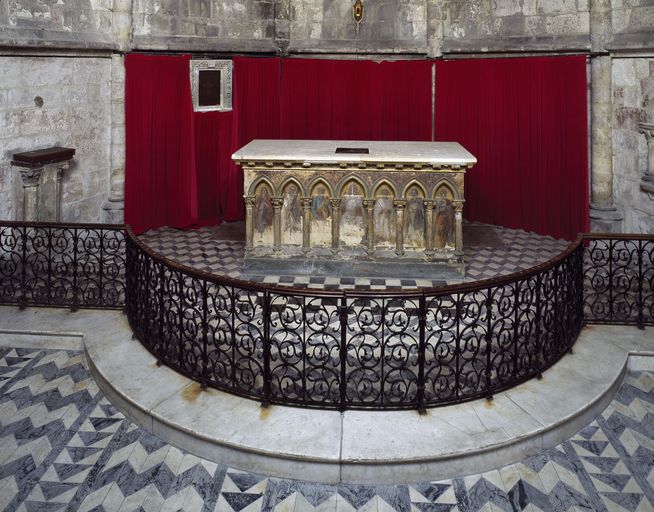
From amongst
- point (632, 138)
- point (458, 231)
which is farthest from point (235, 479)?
→ point (632, 138)

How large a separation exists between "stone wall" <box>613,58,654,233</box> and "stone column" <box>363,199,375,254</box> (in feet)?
9.77

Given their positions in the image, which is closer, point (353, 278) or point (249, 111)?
point (353, 278)

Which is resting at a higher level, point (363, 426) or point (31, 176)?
point (31, 176)

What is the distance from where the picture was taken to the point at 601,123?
25.2 feet

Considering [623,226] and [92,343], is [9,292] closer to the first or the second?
[92,343]

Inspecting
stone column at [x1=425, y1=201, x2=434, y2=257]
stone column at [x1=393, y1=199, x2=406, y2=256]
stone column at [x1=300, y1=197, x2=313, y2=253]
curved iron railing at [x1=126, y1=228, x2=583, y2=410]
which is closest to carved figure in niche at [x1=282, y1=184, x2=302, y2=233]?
stone column at [x1=300, y1=197, x2=313, y2=253]

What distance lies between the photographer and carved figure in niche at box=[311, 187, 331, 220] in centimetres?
686

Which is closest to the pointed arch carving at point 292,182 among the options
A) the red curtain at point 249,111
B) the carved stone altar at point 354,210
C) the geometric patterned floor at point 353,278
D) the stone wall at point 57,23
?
the carved stone altar at point 354,210

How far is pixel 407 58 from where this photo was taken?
368 inches

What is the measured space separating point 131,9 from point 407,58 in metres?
3.81

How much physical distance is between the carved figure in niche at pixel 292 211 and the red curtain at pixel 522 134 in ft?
10.7

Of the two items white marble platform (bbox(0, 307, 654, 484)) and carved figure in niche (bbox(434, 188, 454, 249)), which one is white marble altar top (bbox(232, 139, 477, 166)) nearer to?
carved figure in niche (bbox(434, 188, 454, 249))

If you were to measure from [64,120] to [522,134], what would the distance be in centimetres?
570

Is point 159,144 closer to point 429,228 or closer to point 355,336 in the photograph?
point 429,228
